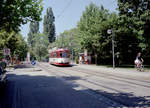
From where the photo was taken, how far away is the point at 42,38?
81.5 meters

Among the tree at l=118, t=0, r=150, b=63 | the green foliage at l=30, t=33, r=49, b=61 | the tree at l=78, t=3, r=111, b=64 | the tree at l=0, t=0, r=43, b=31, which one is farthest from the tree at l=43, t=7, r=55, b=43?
the tree at l=0, t=0, r=43, b=31

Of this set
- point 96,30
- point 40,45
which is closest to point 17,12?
point 96,30

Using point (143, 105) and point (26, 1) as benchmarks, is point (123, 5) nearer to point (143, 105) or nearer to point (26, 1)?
point (26, 1)

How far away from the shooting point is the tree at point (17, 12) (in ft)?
31.5

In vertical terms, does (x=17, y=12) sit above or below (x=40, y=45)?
below

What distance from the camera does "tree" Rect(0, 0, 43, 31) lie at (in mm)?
9612

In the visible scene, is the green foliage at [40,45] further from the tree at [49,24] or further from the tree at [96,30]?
the tree at [96,30]

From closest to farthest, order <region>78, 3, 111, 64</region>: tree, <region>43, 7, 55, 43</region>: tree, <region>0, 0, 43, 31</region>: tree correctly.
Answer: <region>0, 0, 43, 31</region>: tree → <region>78, 3, 111, 64</region>: tree → <region>43, 7, 55, 43</region>: tree

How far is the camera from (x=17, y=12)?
35.1 feet

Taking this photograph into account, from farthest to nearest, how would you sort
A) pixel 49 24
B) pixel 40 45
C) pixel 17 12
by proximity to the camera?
pixel 40 45, pixel 49 24, pixel 17 12

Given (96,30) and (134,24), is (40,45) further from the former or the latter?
(134,24)

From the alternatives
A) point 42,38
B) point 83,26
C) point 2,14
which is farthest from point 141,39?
point 42,38

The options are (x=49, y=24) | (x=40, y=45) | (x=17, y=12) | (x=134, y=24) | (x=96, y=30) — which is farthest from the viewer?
(x=40, y=45)

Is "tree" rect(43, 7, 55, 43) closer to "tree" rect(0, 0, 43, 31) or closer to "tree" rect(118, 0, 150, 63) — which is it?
"tree" rect(118, 0, 150, 63)
